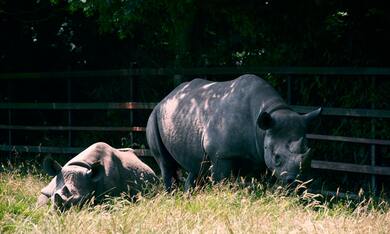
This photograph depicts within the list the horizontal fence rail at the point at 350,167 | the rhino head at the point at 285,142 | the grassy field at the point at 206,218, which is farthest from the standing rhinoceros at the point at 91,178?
the horizontal fence rail at the point at 350,167

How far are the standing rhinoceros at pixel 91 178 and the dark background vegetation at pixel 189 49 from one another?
2.29 meters

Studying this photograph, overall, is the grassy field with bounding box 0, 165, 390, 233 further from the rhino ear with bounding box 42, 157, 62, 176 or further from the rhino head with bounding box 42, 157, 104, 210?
the rhino ear with bounding box 42, 157, 62, 176

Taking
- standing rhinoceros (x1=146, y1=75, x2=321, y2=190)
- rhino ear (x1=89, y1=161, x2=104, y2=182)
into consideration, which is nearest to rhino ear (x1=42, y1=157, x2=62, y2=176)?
rhino ear (x1=89, y1=161, x2=104, y2=182)

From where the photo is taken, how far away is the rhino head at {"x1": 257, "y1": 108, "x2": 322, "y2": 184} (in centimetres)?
834

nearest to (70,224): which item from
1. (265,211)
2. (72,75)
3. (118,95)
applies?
(265,211)

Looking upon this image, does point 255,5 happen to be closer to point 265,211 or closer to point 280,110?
point 280,110

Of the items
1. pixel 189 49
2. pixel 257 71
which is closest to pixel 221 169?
pixel 257 71

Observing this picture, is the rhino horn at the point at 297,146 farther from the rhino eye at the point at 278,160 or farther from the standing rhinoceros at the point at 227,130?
the rhino eye at the point at 278,160

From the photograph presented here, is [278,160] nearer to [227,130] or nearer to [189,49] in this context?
[227,130]

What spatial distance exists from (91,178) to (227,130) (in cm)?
157

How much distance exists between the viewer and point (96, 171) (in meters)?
8.52

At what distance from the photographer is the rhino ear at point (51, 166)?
336 inches

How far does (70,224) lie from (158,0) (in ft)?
17.9

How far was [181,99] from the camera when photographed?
10.2m
